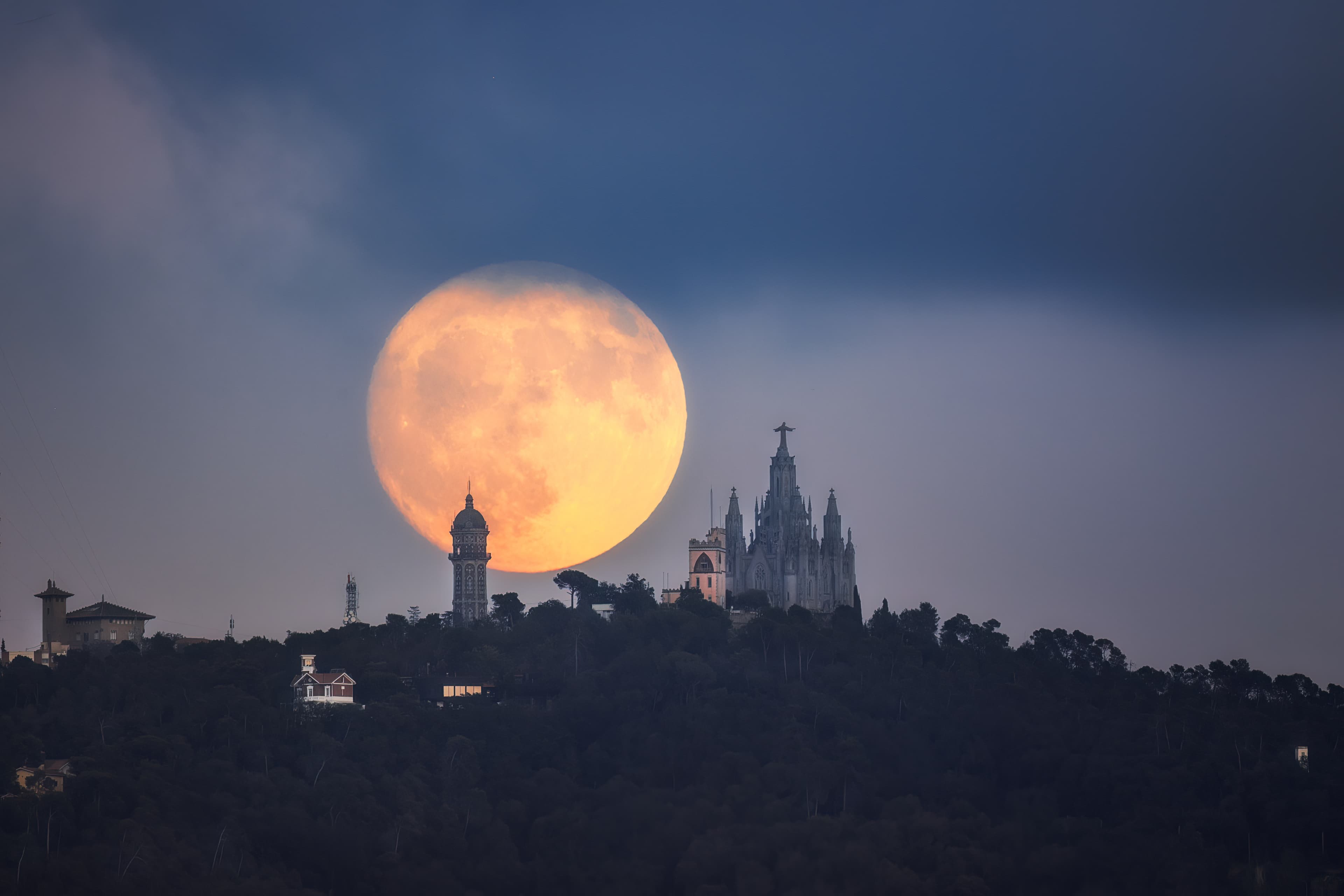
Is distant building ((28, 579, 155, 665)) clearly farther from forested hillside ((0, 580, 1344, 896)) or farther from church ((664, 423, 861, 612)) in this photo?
church ((664, 423, 861, 612))

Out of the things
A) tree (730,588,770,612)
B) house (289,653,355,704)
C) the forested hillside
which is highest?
tree (730,588,770,612)

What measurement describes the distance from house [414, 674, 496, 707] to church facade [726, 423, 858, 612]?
1117 inches

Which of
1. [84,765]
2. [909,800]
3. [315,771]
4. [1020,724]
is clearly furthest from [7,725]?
[1020,724]

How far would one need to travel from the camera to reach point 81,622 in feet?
455

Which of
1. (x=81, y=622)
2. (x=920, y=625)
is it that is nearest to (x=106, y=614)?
(x=81, y=622)

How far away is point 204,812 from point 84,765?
273 inches

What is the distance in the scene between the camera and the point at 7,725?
10612 cm

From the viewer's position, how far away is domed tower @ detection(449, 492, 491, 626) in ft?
472

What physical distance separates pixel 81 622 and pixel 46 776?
4033 centimetres

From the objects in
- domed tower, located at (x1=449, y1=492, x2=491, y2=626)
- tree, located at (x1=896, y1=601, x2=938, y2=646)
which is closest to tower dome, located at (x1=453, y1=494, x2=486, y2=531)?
domed tower, located at (x1=449, y1=492, x2=491, y2=626)

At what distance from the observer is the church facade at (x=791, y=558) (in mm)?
149500

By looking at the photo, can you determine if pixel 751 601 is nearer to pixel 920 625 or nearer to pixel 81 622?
pixel 920 625

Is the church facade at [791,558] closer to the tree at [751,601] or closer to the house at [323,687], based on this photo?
the tree at [751,601]

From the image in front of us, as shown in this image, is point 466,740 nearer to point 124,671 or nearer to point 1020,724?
point 124,671
